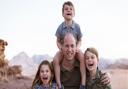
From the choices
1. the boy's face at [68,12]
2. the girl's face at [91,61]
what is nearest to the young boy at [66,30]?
the boy's face at [68,12]

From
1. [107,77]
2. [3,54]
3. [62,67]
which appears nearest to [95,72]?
[107,77]

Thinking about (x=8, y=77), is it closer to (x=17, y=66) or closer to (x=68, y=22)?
(x=17, y=66)

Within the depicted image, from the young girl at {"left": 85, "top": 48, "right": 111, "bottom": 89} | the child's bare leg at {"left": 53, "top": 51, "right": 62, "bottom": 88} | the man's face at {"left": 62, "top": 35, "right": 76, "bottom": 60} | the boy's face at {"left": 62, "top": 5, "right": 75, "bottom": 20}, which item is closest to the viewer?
the young girl at {"left": 85, "top": 48, "right": 111, "bottom": 89}

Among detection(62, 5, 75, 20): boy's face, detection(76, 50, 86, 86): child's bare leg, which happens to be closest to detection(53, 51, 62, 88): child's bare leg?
detection(76, 50, 86, 86): child's bare leg

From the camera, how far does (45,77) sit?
6258 millimetres

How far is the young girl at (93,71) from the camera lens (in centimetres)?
609

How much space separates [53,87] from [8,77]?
66.4ft

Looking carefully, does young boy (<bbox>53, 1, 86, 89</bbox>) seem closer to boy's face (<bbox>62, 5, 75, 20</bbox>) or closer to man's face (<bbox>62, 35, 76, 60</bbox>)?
boy's face (<bbox>62, 5, 75, 20</bbox>)

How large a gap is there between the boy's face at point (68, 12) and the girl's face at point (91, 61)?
734 millimetres

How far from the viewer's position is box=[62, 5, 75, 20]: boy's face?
6508 millimetres

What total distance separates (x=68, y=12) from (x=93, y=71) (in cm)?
108

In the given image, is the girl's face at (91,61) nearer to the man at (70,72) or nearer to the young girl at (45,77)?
the man at (70,72)

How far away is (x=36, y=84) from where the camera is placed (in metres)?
6.30

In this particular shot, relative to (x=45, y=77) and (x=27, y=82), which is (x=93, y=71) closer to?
(x=45, y=77)
